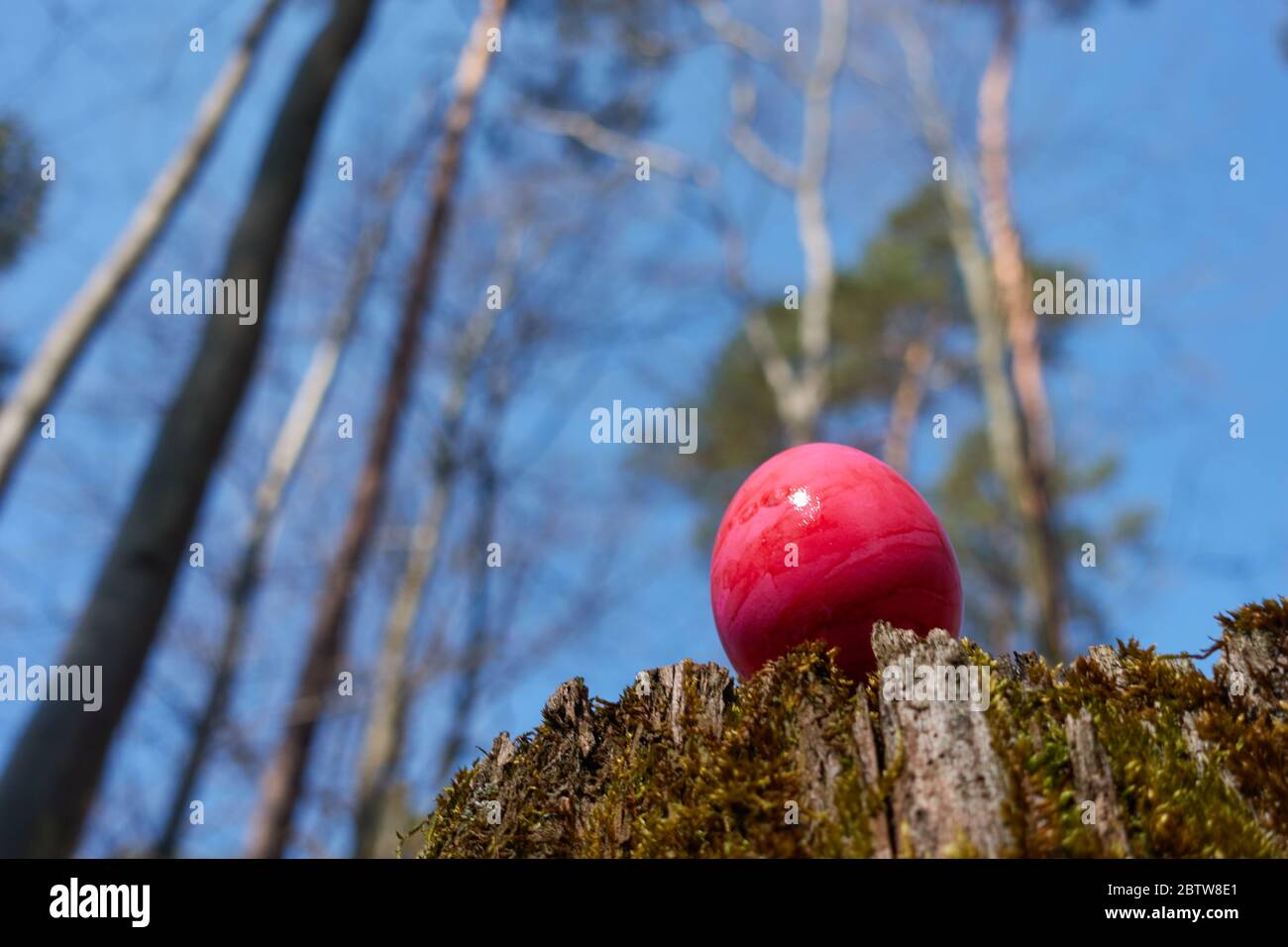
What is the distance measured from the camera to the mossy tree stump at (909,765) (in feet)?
5.79

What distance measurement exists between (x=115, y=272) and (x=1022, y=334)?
1100 cm

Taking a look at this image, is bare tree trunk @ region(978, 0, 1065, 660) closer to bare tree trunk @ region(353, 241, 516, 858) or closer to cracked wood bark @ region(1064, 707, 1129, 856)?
bare tree trunk @ region(353, 241, 516, 858)

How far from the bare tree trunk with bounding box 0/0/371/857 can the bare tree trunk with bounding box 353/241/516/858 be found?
17.3ft

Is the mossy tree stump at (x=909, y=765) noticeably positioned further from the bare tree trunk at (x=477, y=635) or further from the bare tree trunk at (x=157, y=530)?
the bare tree trunk at (x=477, y=635)

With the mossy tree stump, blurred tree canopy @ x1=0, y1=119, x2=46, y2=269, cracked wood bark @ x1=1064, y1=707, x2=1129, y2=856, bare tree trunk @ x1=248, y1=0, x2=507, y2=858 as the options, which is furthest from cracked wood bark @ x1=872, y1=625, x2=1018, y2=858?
bare tree trunk @ x1=248, y1=0, x2=507, y2=858

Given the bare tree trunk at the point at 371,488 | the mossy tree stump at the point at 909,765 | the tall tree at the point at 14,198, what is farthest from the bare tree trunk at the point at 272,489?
the mossy tree stump at the point at 909,765

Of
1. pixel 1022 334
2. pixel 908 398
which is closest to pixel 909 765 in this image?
pixel 1022 334

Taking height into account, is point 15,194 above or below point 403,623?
above

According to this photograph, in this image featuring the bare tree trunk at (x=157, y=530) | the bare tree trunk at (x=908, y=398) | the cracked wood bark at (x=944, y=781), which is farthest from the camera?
the bare tree trunk at (x=908, y=398)

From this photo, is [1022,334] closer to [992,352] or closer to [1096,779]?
[992,352]

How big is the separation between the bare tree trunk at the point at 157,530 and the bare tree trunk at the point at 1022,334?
324 inches

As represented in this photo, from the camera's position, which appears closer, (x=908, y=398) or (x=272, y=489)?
(x=272, y=489)

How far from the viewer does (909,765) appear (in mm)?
1819

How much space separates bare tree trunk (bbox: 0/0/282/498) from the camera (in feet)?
16.8
